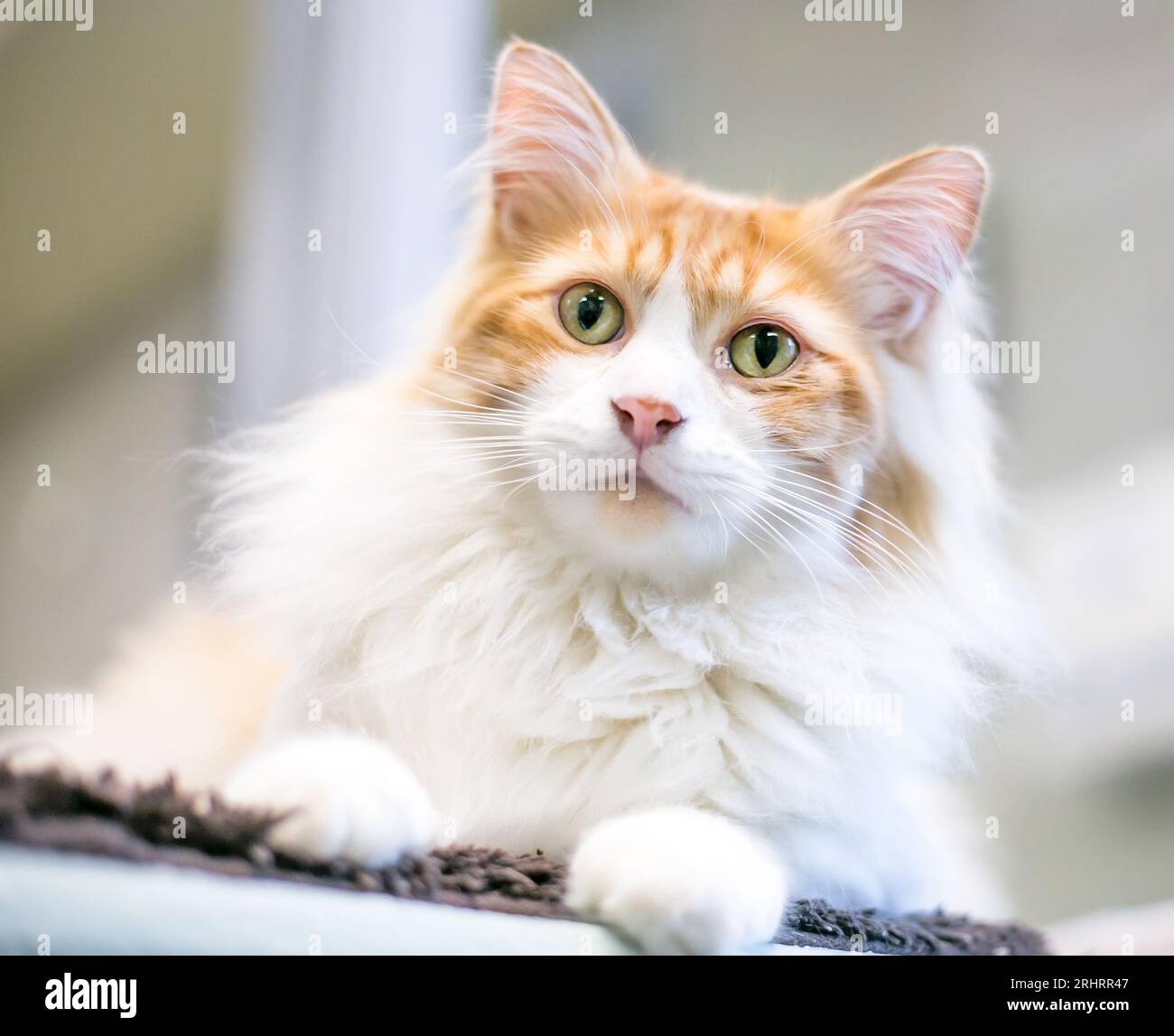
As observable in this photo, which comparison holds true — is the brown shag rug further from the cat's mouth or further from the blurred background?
the blurred background

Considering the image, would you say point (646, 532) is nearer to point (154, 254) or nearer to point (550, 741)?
point (550, 741)

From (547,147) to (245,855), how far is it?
1.00 meters

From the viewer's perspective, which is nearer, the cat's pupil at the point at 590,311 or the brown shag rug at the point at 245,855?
the brown shag rug at the point at 245,855

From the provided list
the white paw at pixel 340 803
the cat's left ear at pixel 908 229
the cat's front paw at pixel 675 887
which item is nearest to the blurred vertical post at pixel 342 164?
the cat's left ear at pixel 908 229

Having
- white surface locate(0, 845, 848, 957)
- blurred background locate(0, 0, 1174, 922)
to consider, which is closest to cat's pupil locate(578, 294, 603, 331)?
blurred background locate(0, 0, 1174, 922)

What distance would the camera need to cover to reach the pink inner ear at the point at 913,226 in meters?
1.29

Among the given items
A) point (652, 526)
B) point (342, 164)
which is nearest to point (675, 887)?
point (652, 526)

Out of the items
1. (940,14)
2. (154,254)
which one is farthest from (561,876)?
(940,14)

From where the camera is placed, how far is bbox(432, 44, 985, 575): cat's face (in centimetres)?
109

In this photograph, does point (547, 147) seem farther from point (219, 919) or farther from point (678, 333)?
point (219, 919)

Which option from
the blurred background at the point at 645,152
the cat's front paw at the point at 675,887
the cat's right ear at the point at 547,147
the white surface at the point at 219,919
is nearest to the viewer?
the white surface at the point at 219,919

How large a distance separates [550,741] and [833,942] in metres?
0.37

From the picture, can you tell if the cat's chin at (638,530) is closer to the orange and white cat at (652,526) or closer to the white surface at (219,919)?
the orange and white cat at (652,526)
